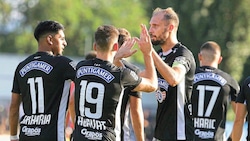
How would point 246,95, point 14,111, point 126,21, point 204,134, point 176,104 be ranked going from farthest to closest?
point 126,21
point 204,134
point 246,95
point 14,111
point 176,104

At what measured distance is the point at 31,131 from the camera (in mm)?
9672

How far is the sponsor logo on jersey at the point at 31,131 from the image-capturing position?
9625 millimetres

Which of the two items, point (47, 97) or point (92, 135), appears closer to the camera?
point (92, 135)

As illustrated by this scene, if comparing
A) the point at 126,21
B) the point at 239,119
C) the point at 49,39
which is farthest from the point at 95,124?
the point at 126,21

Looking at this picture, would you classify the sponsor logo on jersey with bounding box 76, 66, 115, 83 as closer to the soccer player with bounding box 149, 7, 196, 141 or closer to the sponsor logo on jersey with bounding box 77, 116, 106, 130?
the sponsor logo on jersey with bounding box 77, 116, 106, 130

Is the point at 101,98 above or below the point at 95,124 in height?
above

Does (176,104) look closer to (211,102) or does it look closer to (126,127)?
(126,127)

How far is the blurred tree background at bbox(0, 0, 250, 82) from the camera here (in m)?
44.6

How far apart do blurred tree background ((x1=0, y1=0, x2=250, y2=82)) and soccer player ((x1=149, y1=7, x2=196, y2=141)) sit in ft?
111

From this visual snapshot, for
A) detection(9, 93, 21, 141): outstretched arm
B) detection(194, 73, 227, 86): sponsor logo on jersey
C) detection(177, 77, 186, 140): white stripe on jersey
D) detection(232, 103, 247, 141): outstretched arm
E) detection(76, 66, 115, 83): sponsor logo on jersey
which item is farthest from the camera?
detection(194, 73, 227, 86): sponsor logo on jersey

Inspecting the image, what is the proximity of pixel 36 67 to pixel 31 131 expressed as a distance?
0.82 metres

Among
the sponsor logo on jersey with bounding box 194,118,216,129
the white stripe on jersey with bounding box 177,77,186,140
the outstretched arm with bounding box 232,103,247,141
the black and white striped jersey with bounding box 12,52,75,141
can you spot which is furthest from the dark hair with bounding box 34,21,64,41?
the sponsor logo on jersey with bounding box 194,118,216,129

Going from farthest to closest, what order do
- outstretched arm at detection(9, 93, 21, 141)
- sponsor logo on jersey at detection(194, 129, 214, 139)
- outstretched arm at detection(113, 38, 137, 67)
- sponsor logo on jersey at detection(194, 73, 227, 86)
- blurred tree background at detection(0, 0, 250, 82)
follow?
blurred tree background at detection(0, 0, 250, 82), sponsor logo on jersey at detection(194, 73, 227, 86), sponsor logo on jersey at detection(194, 129, 214, 139), outstretched arm at detection(9, 93, 21, 141), outstretched arm at detection(113, 38, 137, 67)

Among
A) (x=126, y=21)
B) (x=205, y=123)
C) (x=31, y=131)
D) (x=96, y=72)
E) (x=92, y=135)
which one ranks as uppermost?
(x=126, y=21)
